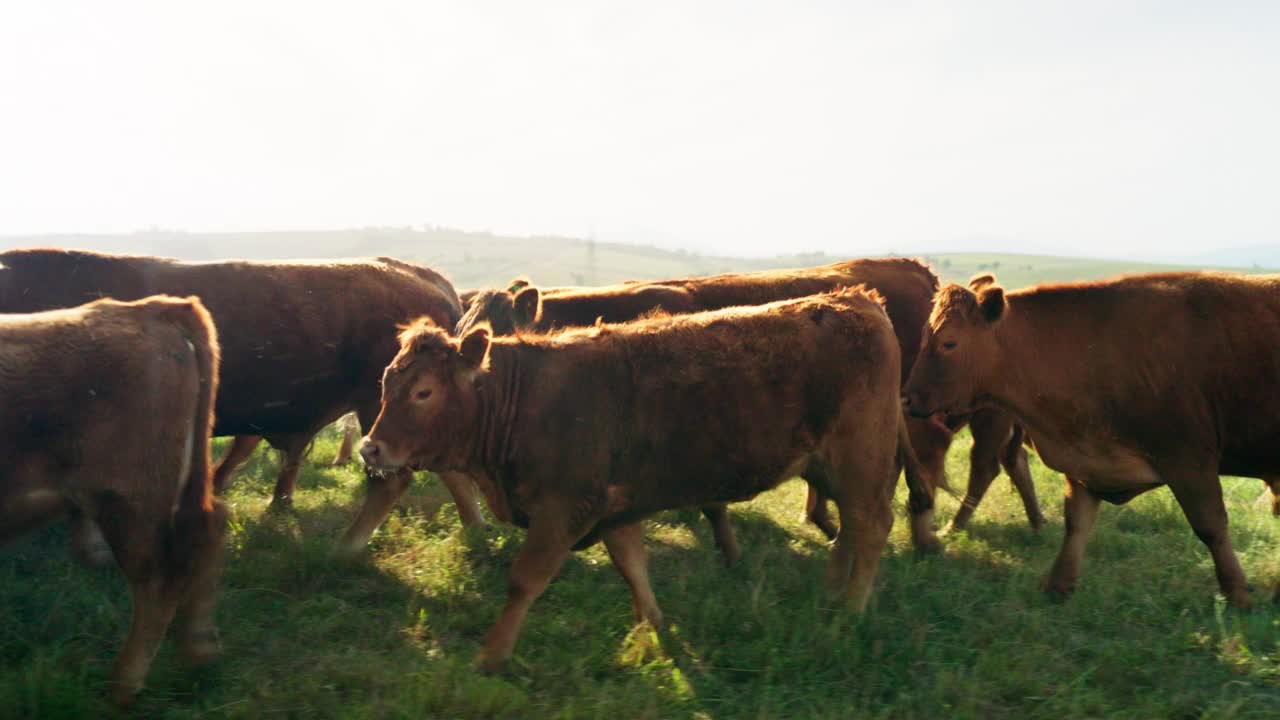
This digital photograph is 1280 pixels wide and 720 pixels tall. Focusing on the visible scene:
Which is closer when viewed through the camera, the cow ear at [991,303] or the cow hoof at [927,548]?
the cow ear at [991,303]

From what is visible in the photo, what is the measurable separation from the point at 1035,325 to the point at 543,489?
338cm

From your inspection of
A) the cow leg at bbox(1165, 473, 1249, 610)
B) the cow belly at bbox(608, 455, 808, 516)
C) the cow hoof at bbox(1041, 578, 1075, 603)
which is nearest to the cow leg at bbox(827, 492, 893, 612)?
the cow belly at bbox(608, 455, 808, 516)

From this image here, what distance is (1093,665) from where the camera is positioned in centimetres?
483

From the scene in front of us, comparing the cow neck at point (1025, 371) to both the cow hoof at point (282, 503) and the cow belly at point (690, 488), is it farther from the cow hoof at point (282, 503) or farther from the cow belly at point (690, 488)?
the cow hoof at point (282, 503)

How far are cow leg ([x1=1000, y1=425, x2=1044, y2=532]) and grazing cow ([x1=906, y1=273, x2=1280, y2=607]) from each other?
1608mm

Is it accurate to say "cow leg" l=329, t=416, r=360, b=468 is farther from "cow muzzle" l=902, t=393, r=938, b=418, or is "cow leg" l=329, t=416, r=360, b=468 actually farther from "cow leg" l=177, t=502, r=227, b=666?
"cow muzzle" l=902, t=393, r=938, b=418

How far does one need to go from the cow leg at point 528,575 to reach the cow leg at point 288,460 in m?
3.03

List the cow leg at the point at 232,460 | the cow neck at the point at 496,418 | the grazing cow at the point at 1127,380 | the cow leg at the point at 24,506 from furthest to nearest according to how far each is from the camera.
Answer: the cow leg at the point at 232,460, the grazing cow at the point at 1127,380, the cow neck at the point at 496,418, the cow leg at the point at 24,506

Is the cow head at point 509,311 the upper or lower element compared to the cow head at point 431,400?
upper


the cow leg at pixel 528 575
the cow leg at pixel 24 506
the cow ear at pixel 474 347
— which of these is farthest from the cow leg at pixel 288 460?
the cow leg at pixel 528 575

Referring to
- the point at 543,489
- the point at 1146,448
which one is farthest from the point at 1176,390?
the point at 543,489

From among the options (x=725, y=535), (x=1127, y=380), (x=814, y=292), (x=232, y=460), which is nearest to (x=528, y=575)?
(x=725, y=535)

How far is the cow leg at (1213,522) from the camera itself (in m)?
5.65

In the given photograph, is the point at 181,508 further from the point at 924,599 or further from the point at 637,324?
the point at 924,599
